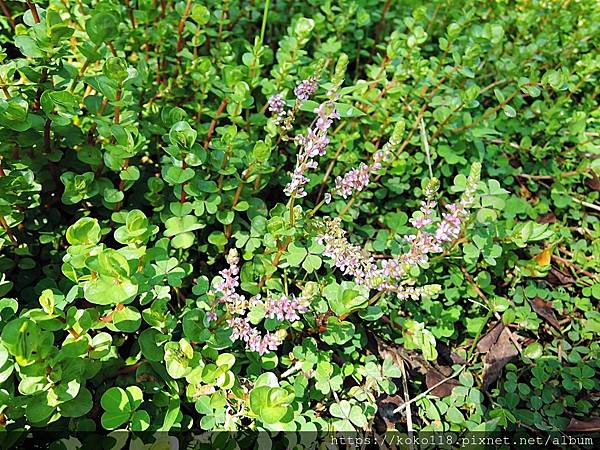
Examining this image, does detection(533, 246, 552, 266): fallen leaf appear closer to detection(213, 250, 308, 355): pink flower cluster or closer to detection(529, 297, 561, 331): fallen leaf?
detection(529, 297, 561, 331): fallen leaf

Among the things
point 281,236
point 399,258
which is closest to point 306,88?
point 281,236

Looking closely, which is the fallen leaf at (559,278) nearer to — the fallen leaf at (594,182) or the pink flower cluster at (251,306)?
the fallen leaf at (594,182)

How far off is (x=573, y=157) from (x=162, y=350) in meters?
2.05

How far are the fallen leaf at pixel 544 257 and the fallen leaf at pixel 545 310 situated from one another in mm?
144

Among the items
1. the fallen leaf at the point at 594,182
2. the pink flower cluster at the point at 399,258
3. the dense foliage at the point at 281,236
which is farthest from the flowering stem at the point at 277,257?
the fallen leaf at the point at 594,182

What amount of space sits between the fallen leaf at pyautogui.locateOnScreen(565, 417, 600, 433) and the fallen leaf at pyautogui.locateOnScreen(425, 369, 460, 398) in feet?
1.28

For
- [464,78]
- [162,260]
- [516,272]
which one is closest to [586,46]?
[464,78]

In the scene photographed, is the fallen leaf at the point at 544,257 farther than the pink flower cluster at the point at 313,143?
Yes

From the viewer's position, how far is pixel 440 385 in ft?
6.28

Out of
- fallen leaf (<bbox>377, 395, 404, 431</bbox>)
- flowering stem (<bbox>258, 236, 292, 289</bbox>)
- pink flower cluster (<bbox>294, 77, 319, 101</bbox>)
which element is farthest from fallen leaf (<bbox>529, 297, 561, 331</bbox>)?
pink flower cluster (<bbox>294, 77, 319, 101</bbox>)

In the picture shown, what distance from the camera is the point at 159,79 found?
2.28 meters

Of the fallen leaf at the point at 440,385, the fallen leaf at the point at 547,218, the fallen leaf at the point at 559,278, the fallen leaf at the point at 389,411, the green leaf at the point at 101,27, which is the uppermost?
the green leaf at the point at 101,27

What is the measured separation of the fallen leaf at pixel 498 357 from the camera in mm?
1951

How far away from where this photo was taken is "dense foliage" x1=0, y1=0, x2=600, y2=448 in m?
1.52
